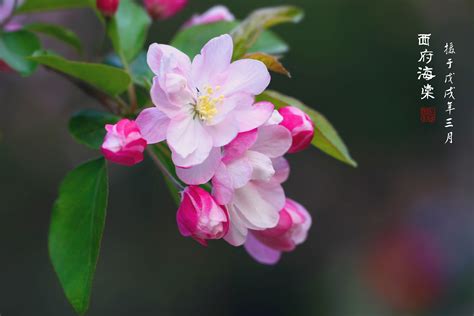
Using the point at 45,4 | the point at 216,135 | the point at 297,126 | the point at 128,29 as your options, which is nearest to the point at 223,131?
the point at 216,135

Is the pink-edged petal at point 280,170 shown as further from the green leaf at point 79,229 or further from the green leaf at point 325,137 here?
the green leaf at point 79,229

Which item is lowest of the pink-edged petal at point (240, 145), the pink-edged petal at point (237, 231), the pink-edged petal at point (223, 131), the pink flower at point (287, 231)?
the pink flower at point (287, 231)

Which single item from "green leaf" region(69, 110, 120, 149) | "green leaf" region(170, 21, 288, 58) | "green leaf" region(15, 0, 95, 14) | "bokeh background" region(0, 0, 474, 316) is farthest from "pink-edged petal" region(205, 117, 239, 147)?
"bokeh background" region(0, 0, 474, 316)

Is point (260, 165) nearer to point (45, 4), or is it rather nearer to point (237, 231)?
point (237, 231)

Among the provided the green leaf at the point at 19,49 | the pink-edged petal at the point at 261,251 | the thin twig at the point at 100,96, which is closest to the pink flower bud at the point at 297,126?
the pink-edged petal at the point at 261,251

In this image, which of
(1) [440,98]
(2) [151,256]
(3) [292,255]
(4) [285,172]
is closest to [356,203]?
(3) [292,255]

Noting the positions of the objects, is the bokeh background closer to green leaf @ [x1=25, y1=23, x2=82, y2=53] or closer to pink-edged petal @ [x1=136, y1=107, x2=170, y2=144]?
green leaf @ [x1=25, y1=23, x2=82, y2=53]

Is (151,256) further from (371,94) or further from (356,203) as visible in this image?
(371,94)
